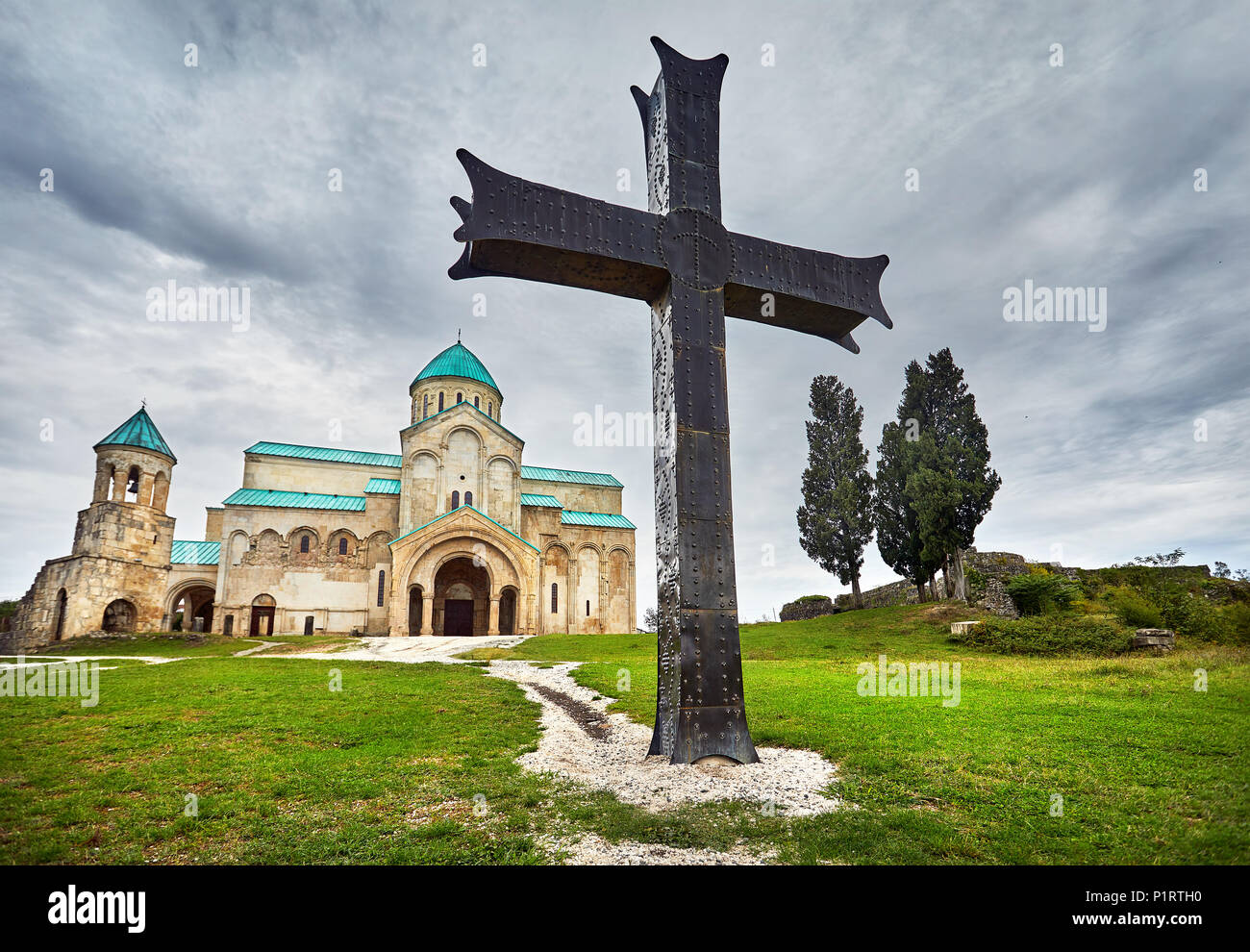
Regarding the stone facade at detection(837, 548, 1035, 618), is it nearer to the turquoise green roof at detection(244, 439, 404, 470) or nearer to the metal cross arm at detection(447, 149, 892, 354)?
the metal cross arm at detection(447, 149, 892, 354)

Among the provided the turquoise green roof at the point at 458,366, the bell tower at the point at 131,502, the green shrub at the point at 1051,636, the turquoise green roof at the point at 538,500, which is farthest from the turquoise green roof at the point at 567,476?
A: the green shrub at the point at 1051,636

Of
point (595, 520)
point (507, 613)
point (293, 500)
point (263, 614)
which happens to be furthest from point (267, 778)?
point (595, 520)

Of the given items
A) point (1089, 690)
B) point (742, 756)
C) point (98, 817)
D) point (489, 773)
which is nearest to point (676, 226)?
point (742, 756)

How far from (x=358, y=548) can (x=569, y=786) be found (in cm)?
3393

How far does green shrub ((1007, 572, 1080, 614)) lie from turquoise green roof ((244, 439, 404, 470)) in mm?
34310

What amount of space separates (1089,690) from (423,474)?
3253 centimetres

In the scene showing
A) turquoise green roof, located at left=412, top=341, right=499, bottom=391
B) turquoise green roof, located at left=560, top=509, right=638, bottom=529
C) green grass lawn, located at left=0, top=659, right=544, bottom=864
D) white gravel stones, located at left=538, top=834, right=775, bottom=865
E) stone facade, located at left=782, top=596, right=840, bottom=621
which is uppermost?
turquoise green roof, located at left=412, top=341, right=499, bottom=391

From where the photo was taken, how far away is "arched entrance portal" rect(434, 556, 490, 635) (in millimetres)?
35844

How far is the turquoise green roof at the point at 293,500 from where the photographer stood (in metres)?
34.9

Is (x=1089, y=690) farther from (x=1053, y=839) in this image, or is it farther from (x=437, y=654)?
(x=437, y=654)

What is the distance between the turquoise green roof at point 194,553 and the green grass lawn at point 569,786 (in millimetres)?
26594

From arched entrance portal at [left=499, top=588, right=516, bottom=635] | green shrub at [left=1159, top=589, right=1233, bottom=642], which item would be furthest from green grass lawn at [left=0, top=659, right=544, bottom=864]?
arched entrance portal at [left=499, top=588, right=516, bottom=635]

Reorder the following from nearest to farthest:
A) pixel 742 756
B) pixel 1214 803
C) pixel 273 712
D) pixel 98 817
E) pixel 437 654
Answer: pixel 1214 803
pixel 98 817
pixel 742 756
pixel 273 712
pixel 437 654
